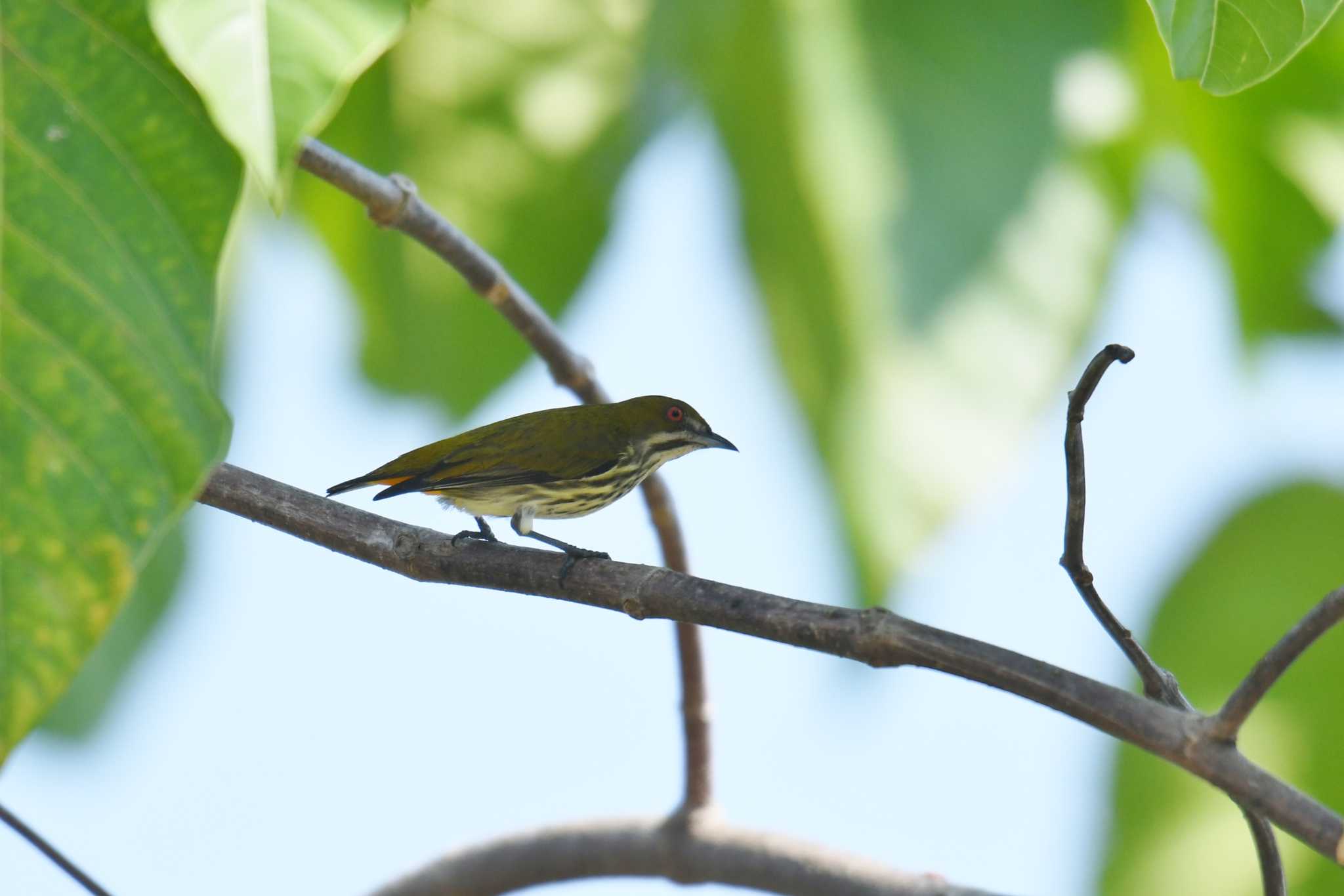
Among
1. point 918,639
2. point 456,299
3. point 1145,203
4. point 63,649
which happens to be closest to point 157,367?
point 63,649

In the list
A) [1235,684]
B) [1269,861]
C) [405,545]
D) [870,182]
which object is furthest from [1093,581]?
[1235,684]

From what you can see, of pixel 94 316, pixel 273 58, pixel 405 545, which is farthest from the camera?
pixel 405 545

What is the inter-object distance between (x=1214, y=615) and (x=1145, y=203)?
197 centimetres

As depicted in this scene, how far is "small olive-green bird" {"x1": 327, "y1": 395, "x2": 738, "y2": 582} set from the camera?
11.2 feet

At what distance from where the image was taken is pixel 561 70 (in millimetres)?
4570

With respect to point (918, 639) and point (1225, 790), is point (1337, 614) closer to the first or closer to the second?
point (1225, 790)

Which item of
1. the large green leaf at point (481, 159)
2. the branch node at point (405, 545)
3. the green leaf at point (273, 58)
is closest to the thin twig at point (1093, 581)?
the green leaf at point (273, 58)

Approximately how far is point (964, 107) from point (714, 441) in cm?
125

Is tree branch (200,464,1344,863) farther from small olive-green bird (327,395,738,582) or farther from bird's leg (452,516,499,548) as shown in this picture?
small olive-green bird (327,395,738,582)

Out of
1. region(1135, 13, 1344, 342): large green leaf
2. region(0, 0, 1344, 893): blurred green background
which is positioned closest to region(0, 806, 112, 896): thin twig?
region(0, 0, 1344, 893): blurred green background

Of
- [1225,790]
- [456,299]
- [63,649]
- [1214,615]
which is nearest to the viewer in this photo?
[63,649]

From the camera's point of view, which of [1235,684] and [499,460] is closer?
[499,460]

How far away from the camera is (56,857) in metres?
1.89

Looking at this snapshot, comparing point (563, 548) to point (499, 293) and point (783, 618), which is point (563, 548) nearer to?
point (499, 293)
